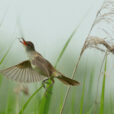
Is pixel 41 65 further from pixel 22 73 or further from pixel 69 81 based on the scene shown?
pixel 22 73

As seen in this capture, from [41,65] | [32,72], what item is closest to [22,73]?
[32,72]

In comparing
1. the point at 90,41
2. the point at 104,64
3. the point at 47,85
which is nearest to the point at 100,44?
the point at 90,41

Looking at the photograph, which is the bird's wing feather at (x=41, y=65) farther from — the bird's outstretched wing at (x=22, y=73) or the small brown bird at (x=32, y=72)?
the bird's outstretched wing at (x=22, y=73)

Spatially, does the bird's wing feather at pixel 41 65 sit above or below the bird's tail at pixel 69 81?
above

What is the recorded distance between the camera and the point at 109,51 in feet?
7.38

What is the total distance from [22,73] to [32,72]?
73 mm

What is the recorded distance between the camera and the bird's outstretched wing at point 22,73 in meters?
2.46

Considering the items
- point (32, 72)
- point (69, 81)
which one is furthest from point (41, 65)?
point (32, 72)

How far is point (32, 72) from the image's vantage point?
2.59 meters

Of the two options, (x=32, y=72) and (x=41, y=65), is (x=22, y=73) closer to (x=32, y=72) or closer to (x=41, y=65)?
(x=32, y=72)

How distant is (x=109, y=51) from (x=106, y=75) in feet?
0.61

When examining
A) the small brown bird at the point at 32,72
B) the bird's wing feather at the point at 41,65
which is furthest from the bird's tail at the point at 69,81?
the bird's wing feather at the point at 41,65

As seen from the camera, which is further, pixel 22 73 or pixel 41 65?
pixel 22 73

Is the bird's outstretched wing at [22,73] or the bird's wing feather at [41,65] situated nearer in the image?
the bird's wing feather at [41,65]
